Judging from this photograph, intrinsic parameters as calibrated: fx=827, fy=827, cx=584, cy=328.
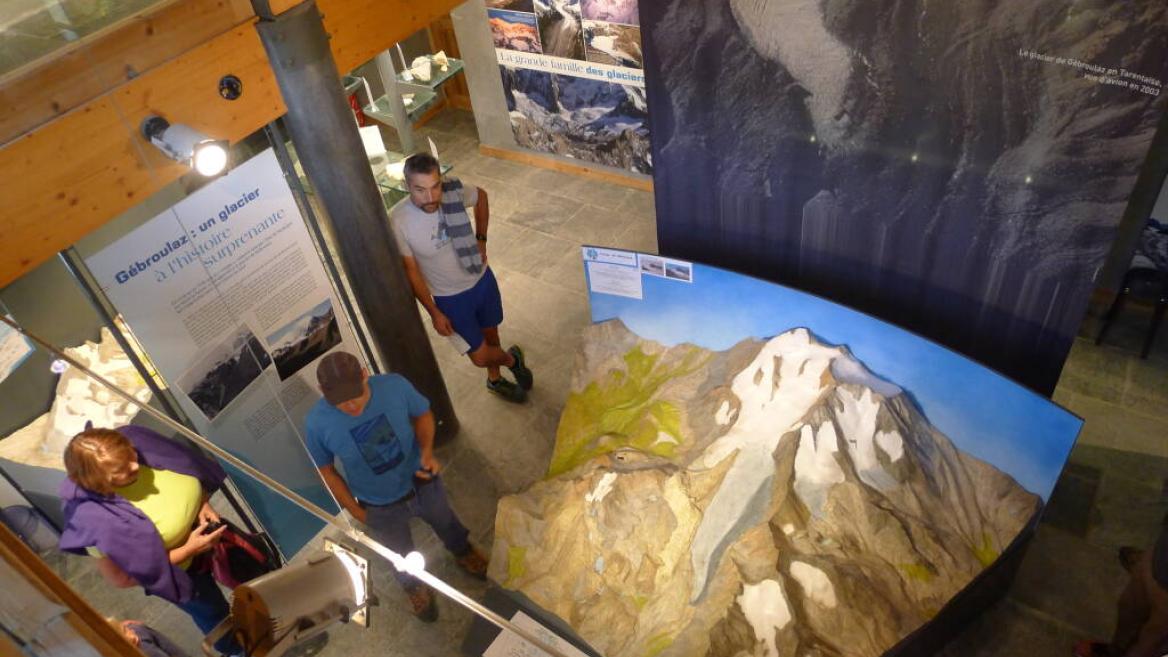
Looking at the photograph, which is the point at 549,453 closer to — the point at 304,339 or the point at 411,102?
the point at 304,339

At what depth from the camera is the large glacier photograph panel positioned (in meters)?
4.14

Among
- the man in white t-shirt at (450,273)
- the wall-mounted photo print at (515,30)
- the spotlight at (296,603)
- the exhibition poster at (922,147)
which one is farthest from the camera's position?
the wall-mounted photo print at (515,30)

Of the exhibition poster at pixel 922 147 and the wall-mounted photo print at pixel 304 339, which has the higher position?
the exhibition poster at pixel 922 147

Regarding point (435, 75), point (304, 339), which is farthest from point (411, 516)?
point (435, 75)

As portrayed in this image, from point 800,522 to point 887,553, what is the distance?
459mm

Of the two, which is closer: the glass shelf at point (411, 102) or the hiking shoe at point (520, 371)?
the hiking shoe at point (520, 371)

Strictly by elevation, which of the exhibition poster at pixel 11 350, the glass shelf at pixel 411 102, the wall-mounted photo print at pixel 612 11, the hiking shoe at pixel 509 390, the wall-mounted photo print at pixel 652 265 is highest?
the wall-mounted photo print at pixel 612 11

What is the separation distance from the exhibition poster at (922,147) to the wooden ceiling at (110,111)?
7.20ft

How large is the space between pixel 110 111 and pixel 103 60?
200mm

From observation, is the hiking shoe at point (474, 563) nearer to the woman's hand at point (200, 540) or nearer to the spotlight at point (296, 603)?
the woman's hand at point (200, 540)

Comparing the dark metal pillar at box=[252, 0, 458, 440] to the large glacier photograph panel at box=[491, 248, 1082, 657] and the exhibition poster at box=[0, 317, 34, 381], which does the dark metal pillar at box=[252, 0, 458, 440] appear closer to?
the large glacier photograph panel at box=[491, 248, 1082, 657]

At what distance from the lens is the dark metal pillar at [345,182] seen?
13.1 feet

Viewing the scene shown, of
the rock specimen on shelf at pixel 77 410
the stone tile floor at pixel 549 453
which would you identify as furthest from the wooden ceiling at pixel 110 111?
the stone tile floor at pixel 549 453

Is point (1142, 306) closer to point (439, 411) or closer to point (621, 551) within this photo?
point (621, 551)
